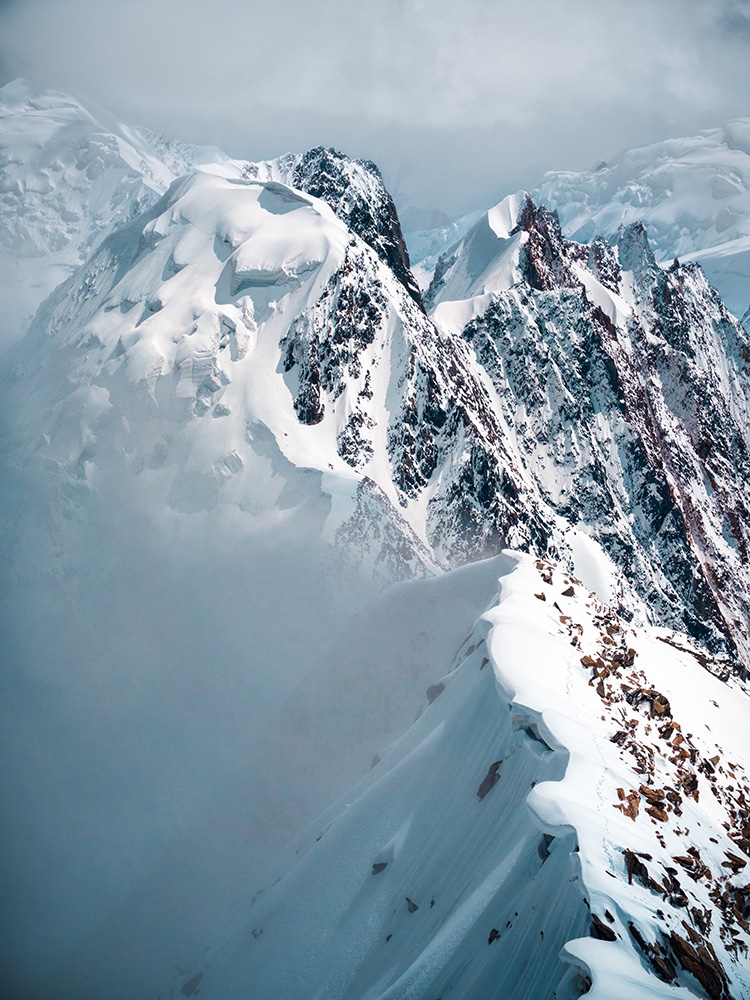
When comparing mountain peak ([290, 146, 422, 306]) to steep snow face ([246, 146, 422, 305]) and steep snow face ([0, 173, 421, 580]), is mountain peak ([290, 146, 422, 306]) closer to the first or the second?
steep snow face ([246, 146, 422, 305])

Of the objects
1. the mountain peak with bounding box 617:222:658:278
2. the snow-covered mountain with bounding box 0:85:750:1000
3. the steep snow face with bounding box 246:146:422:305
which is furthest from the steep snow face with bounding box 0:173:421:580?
the mountain peak with bounding box 617:222:658:278

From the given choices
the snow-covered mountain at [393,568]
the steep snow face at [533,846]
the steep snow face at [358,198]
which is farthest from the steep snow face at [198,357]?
the steep snow face at [533,846]

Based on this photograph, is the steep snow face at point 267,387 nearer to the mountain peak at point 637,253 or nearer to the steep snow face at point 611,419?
the steep snow face at point 611,419

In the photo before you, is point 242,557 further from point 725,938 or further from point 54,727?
point 725,938

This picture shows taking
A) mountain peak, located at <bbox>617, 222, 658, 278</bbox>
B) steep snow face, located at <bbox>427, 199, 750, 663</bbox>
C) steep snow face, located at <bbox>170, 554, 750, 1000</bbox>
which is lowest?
steep snow face, located at <bbox>427, 199, 750, 663</bbox>

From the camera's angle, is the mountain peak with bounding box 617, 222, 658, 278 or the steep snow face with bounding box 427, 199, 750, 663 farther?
the mountain peak with bounding box 617, 222, 658, 278

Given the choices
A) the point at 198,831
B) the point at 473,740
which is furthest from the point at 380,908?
the point at 198,831
